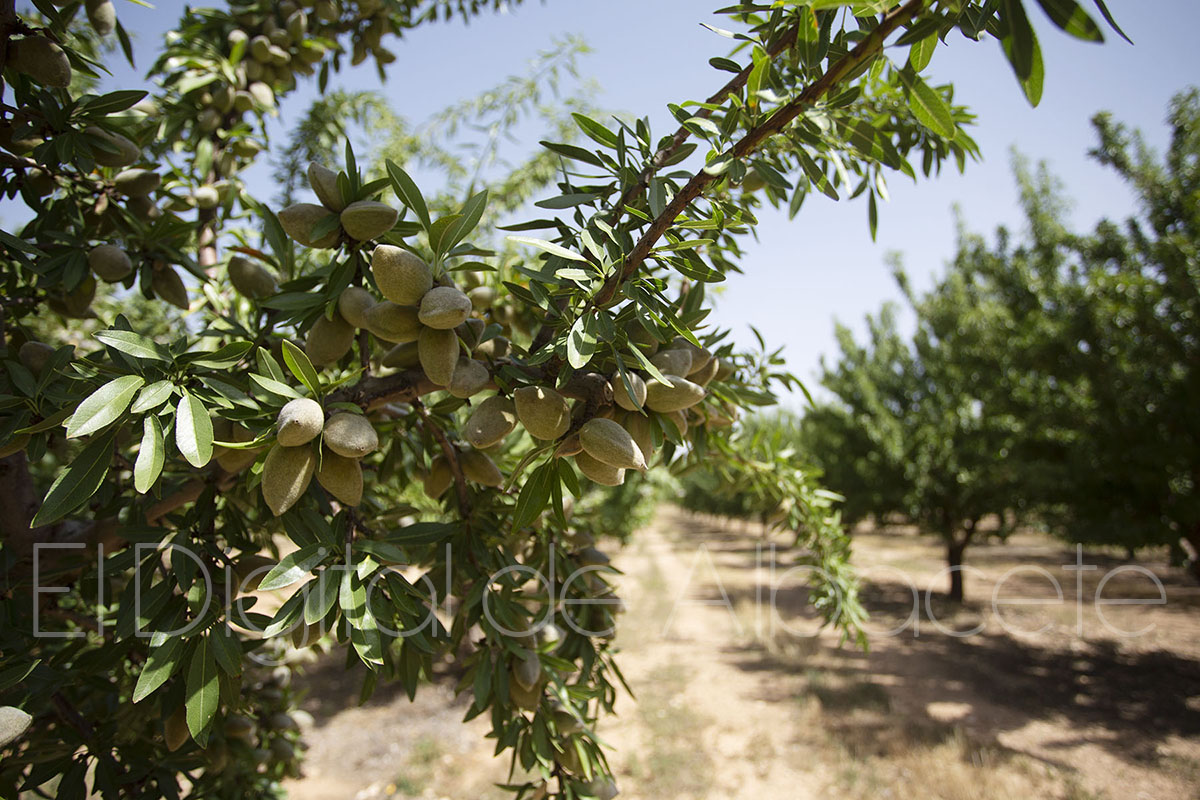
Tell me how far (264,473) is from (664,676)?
687cm

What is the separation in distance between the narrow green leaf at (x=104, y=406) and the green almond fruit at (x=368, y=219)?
0.34 metres

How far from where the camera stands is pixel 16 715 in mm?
737

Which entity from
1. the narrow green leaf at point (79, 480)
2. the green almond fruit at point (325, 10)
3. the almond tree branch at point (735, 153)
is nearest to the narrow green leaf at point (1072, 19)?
the almond tree branch at point (735, 153)

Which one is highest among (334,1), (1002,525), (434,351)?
(334,1)

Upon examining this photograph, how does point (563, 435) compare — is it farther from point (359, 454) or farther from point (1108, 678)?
point (1108, 678)

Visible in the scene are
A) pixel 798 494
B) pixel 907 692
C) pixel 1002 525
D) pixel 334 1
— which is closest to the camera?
pixel 798 494

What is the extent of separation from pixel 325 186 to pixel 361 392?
315 millimetres

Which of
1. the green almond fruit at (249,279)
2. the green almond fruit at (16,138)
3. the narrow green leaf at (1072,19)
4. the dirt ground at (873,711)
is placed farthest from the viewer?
the dirt ground at (873,711)

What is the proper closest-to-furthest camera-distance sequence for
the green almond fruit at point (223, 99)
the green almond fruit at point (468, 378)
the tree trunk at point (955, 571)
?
the green almond fruit at point (468, 378) < the green almond fruit at point (223, 99) < the tree trunk at point (955, 571)

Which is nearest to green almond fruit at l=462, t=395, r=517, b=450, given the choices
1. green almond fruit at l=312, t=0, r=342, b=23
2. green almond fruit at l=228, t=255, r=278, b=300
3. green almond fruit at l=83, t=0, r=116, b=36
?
green almond fruit at l=228, t=255, r=278, b=300

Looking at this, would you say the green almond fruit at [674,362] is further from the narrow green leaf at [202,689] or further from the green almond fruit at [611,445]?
the narrow green leaf at [202,689]

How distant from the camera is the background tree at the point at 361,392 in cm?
77

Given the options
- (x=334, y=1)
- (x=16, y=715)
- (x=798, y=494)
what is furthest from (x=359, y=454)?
(x=334, y=1)

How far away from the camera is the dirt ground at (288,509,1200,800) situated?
4.38 metres
